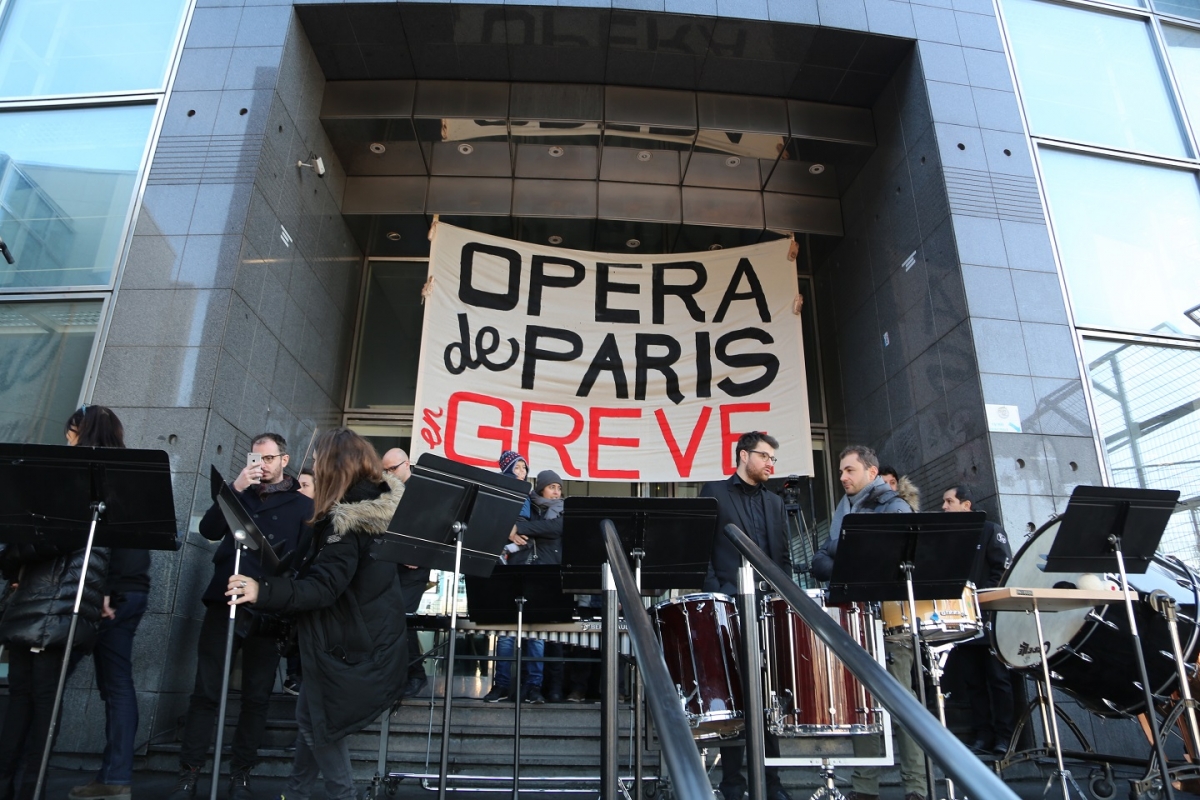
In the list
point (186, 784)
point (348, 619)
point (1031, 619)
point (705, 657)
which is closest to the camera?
point (348, 619)

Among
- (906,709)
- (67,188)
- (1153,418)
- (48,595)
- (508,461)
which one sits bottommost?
(906,709)

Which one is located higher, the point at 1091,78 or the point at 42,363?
the point at 1091,78

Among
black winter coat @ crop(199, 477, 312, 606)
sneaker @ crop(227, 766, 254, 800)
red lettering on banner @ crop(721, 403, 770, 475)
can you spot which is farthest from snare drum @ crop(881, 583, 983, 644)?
red lettering on banner @ crop(721, 403, 770, 475)

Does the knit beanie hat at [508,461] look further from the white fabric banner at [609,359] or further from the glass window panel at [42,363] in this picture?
the glass window panel at [42,363]

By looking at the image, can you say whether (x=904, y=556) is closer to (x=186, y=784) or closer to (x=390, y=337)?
(x=186, y=784)

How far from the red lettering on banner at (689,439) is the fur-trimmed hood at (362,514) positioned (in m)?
6.19

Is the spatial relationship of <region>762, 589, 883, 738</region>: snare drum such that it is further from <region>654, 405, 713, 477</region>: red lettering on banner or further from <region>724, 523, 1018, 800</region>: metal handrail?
<region>654, 405, 713, 477</region>: red lettering on banner

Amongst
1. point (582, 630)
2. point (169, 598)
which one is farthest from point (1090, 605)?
point (169, 598)

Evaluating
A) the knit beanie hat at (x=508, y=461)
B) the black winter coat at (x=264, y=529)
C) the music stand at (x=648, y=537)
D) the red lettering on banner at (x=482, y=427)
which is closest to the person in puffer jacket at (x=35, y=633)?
the black winter coat at (x=264, y=529)

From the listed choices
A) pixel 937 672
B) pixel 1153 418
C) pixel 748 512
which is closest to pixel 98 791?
pixel 748 512

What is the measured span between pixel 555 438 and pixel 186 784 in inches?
224

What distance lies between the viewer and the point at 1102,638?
16.9 feet

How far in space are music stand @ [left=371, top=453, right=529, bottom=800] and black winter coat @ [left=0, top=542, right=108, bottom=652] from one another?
1.70 metres

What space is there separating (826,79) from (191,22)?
280 inches
